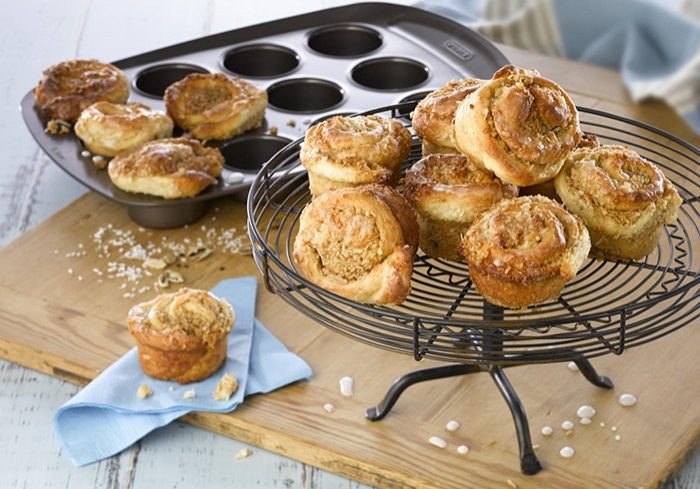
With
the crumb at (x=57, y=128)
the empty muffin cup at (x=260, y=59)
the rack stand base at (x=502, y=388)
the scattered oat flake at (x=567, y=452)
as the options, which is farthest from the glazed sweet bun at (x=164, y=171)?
the scattered oat flake at (x=567, y=452)

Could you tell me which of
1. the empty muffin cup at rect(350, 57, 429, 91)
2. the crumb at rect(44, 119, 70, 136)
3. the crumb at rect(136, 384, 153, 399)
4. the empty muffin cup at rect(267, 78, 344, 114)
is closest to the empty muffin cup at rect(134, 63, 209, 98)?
the empty muffin cup at rect(267, 78, 344, 114)

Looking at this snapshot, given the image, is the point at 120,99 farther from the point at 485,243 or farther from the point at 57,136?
the point at 485,243

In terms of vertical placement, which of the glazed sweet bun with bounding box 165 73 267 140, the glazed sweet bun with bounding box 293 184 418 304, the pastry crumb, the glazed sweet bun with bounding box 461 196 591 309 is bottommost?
the pastry crumb

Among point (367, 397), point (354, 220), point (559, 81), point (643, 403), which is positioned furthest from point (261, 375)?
point (559, 81)

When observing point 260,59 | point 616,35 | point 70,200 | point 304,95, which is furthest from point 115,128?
point 616,35

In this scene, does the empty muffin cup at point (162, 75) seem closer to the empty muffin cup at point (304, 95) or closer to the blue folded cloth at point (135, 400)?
the empty muffin cup at point (304, 95)

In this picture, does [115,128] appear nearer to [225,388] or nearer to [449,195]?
[225,388]

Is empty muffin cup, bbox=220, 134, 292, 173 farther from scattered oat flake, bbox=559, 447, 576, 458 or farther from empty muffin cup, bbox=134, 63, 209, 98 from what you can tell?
scattered oat flake, bbox=559, 447, 576, 458
